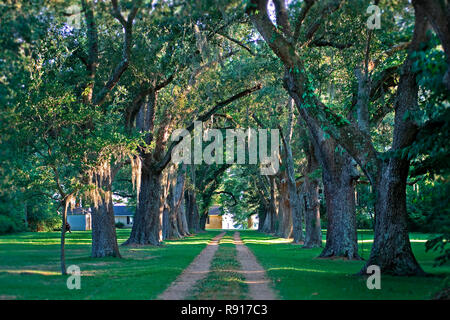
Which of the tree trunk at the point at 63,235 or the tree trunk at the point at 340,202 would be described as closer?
the tree trunk at the point at 63,235

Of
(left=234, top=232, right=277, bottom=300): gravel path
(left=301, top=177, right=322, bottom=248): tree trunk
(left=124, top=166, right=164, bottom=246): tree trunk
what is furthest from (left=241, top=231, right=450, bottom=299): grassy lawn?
(left=124, top=166, right=164, bottom=246): tree trunk

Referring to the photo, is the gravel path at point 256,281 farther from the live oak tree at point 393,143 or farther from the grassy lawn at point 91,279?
the live oak tree at point 393,143

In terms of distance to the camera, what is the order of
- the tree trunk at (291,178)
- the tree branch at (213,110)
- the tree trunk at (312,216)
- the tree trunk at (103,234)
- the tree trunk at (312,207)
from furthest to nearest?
the tree trunk at (291,178) → the tree trunk at (312,216) → the tree trunk at (312,207) → the tree branch at (213,110) → the tree trunk at (103,234)

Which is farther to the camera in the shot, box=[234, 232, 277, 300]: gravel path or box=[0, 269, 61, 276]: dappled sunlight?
box=[0, 269, 61, 276]: dappled sunlight

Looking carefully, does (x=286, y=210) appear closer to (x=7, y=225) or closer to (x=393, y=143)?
(x=7, y=225)

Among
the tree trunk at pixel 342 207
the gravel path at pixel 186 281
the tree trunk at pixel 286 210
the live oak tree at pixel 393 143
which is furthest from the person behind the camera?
the tree trunk at pixel 286 210

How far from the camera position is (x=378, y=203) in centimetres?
1447

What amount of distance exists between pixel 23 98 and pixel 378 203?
10040 millimetres

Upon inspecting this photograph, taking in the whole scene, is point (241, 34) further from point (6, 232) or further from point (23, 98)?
point (6, 232)

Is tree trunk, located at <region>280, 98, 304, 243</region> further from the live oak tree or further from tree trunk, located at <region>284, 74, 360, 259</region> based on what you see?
the live oak tree

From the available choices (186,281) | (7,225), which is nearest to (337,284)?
(186,281)

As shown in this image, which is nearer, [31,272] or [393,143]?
[393,143]

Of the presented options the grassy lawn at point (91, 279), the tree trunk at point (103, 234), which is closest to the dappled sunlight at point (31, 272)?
the grassy lawn at point (91, 279)

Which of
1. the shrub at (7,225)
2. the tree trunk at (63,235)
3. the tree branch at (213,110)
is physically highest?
the tree branch at (213,110)
